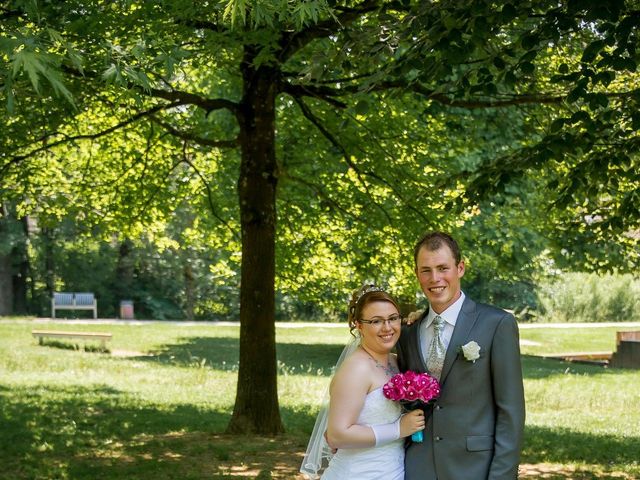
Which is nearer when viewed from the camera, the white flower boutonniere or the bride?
the white flower boutonniere

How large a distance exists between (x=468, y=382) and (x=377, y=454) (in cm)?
62

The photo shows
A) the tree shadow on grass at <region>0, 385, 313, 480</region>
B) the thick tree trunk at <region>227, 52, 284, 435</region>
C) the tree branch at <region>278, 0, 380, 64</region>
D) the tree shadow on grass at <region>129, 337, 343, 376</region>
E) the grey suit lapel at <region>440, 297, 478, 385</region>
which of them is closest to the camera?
the grey suit lapel at <region>440, 297, 478, 385</region>

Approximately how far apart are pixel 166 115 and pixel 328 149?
2.71 metres

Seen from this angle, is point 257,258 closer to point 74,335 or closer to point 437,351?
point 437,351

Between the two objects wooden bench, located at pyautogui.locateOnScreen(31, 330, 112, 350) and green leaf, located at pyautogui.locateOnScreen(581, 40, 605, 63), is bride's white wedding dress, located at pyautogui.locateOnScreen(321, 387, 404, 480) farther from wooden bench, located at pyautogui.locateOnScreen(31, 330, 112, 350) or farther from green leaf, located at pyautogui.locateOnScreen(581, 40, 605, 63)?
wooden bench, located at pyautogui.locateOnScreen(31, 330, 112, 350)

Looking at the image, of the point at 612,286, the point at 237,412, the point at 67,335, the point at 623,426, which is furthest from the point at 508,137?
the point at 612,286

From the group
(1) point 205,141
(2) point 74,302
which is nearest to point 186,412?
(1) point 205,141

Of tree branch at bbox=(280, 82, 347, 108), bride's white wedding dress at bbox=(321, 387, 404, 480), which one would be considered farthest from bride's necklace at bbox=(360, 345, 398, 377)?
tree branch at bbox=(280, 82, 347, 108)

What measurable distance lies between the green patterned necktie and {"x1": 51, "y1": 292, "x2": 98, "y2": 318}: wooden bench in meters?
30.8

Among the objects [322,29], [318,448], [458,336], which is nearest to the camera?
[458,336]

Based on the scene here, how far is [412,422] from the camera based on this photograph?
4.45 meters

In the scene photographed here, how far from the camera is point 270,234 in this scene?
11320mm

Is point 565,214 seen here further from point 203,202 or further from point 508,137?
point 203,202

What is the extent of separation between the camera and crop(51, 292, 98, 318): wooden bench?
3419 cm
